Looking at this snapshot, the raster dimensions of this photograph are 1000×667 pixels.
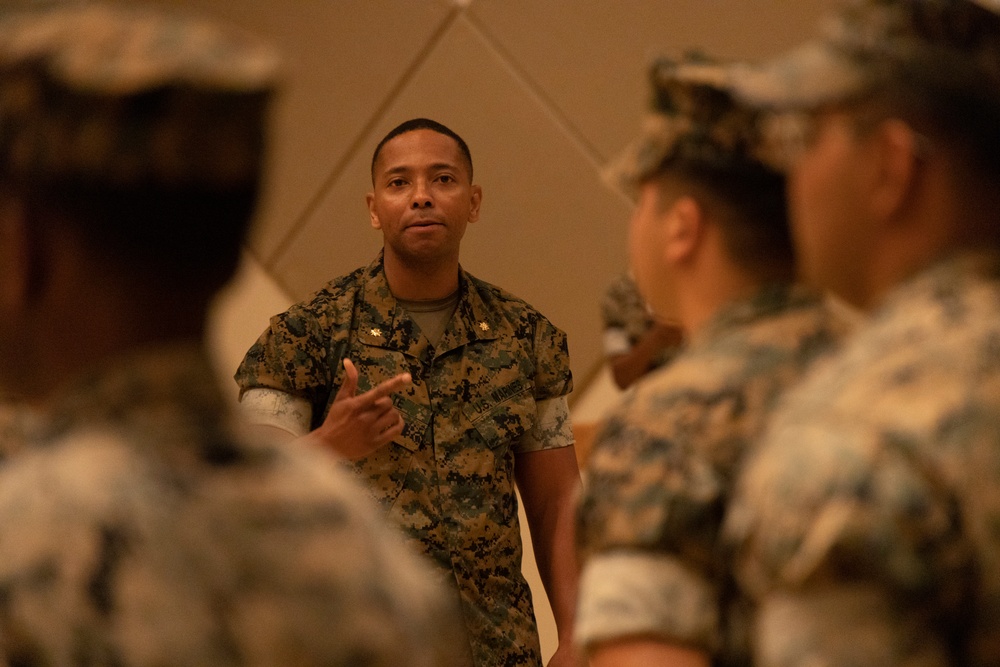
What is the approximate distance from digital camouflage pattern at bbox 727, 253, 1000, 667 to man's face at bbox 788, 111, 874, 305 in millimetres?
122

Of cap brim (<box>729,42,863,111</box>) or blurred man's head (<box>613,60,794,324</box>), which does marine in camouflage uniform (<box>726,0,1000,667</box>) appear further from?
blurred man's head (<box>613,60,794,324</box>)

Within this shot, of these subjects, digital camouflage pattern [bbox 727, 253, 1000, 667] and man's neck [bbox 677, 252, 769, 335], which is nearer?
digital camouflage pattern [bbox 727, 253, 1000, 667]

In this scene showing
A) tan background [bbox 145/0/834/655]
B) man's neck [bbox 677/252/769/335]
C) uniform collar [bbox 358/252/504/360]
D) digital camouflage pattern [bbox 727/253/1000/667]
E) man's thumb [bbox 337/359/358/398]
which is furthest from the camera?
tan background [bbox 145/0/834/655]

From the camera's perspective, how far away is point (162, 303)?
2.68ft

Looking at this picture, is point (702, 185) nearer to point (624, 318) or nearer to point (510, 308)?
point (624, 318)

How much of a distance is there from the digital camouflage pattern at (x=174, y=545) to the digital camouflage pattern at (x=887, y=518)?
244 mm

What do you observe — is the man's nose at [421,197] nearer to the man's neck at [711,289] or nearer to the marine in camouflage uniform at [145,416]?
the man's neck at [711,289]

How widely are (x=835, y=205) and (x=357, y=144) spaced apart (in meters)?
2.27

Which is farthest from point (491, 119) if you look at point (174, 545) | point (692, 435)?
point (174, 545)

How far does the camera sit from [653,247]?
3.97 feet

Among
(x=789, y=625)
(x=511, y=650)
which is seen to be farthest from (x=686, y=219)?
(x=511, y=650)

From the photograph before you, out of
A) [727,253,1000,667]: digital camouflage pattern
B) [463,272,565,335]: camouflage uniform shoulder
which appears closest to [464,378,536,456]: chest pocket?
[463,272,565,335]: camouflage uniform shoulder

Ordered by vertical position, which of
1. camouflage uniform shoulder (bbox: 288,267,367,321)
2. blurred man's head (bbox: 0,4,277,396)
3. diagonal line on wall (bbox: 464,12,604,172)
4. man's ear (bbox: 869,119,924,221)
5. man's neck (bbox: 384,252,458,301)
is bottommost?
man's ear (bbox: 869,119,924,221)

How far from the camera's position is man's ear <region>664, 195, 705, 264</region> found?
1.19 m
